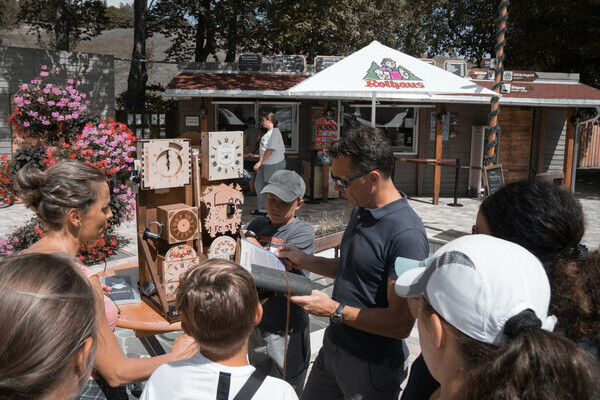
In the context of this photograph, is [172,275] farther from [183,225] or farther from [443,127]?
[443,127]

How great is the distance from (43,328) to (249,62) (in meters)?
12.3

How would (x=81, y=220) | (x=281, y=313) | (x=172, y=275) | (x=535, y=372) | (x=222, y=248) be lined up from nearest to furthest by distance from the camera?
(x=535, y=372)
(x=81, y=220)
(x=281, y=313)
(x=172, y=275)
(x=222, y=248)

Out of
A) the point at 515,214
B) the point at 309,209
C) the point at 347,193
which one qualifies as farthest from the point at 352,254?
the point at 309,209

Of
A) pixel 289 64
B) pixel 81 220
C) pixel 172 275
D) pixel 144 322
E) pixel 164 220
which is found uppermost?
pixel 289 64

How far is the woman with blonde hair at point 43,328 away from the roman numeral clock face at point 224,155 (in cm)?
212

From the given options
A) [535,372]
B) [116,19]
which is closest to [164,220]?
[535,372]

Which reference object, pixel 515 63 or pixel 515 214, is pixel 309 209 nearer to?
pixel 515 214

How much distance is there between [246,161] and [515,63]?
1474 cm

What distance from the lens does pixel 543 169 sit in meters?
13.9

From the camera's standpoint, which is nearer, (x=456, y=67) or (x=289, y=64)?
(x=456, y=67)

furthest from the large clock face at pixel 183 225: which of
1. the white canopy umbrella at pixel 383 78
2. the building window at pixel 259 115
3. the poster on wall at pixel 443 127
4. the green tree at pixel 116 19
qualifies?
the green tree at pixel 116 19

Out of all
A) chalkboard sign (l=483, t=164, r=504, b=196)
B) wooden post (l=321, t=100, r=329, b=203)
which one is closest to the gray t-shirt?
chalkboard sign (l=483, t=164, r=504, b=196)

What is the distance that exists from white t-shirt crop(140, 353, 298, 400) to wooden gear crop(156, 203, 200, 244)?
4.88ft

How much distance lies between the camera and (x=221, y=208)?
11.0 feet
